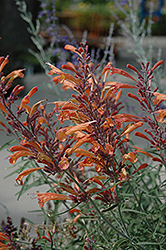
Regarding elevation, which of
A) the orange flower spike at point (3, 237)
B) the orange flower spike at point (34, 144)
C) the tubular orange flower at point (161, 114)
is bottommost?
the orange flower spike at point (3, 237)

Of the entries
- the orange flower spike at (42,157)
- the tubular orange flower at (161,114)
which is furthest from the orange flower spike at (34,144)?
the tubular orange flower at (161,114)

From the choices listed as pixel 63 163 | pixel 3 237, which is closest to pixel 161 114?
pixel 63 163

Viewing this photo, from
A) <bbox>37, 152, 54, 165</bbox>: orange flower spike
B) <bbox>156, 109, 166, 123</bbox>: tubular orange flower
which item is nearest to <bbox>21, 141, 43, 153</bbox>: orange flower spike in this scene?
<bbox>37, 152, 54, 165</bbox>: orange flower spike

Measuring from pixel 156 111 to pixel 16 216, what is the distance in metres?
2.21

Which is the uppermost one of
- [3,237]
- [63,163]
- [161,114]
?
[161,114]

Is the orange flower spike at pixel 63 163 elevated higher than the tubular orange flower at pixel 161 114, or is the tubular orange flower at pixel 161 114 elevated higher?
the tubular orange flower at pixel 161 114

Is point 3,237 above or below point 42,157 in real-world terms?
below

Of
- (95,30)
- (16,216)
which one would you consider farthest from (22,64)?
(16,216)

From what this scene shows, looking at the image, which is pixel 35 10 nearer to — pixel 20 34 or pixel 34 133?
pixel 20 34

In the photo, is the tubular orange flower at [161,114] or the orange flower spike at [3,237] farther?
the orange flower spike at [3,237]

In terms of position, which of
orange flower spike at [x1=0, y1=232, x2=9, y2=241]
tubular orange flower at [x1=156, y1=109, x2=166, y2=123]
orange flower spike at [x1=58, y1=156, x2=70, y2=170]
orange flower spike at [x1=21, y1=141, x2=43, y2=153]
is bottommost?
orange flower spike at [x1=0, y1=232, x2=9, y2=241]

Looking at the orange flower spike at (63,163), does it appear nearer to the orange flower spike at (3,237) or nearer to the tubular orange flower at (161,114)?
the tubular orange flower at (161,114)

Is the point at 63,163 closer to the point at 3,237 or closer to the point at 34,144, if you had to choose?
the point at 34,144

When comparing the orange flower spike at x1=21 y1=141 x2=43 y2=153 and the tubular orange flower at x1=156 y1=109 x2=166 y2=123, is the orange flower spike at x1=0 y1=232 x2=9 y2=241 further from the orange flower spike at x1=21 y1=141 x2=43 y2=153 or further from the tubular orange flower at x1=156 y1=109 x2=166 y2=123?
the tubular orange flower at x1=156 y1=109 x2=166 y2=123
